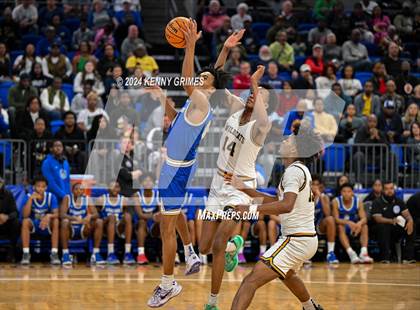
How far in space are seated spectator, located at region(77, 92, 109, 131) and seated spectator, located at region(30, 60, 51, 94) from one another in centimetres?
165

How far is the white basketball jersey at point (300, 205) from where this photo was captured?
8.52 m

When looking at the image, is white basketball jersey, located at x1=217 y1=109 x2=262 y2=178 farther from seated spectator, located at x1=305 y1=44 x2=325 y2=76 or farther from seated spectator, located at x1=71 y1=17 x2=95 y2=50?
seated spectator, located at x1=71 y1=17 x2=95 y2=50

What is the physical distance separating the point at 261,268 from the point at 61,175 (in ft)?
24.4

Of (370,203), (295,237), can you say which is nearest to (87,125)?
(370,203)

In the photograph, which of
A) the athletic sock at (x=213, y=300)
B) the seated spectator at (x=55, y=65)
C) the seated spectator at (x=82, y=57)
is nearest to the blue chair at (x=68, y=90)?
the seated spectator at (x=55, y=65)

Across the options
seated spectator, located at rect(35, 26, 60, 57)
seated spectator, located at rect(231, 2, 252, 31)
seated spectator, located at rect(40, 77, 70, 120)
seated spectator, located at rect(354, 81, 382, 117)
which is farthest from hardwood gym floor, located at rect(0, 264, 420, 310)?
seated spectator, located at rect(231, 2, 252, 31)

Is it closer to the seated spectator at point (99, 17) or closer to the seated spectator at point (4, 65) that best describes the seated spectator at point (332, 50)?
the seated spectator at point (99, 17)

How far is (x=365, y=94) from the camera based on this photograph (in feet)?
59.1

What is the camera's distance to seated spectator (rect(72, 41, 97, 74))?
18141 millimetres

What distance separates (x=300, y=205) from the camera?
8648 mm

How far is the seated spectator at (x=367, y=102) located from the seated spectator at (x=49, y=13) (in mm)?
7125

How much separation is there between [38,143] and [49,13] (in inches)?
217

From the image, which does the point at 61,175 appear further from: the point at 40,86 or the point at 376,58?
the point at 376,58

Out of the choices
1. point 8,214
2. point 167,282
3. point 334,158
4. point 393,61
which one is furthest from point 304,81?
point 167,282
